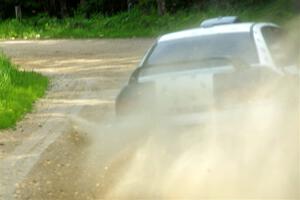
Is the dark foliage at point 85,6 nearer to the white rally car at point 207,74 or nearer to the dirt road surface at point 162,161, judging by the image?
the dirt road surface at point 162,161

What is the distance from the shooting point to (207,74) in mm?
7629

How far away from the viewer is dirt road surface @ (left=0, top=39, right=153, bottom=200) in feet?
25.0

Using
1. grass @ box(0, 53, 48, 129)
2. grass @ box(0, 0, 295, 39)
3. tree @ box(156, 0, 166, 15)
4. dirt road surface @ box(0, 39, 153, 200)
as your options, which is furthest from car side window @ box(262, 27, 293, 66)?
tree @ box(156, 0, 166, 15)

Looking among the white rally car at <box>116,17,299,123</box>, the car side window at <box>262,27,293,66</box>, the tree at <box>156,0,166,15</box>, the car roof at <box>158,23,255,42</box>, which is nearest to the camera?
the white rally car at <box>116,17,299,123</box>

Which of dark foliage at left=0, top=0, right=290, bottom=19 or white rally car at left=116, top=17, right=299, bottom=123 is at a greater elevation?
white rally car at left=116, top=17, right=299, bottom=123

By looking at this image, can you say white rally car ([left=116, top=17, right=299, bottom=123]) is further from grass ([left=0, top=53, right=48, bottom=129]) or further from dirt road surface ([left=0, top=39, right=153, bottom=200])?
grass ([left=0, top=53, right=48, bottom=129])

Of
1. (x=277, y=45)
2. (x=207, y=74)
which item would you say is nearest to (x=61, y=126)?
(x=277, y=45)

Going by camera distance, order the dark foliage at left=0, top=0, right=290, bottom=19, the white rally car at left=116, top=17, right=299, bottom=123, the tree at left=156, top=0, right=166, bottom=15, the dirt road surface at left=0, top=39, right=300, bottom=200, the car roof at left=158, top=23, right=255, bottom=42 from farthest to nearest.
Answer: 1. the dark foliage at left=0, top=0, right=290, bottom=19
2. the tree at left=156, top=0, right=166, bottom=15
3. the car roof at left=158, top=23, right=255, bottom=42
4. the white rally car at left=116, top=17, right=299, bottom=123
5. the dirt road surface at left=0, top=39, right=300, bottom=200

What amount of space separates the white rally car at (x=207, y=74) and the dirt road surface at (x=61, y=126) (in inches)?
38.8

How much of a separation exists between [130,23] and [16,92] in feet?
65.7

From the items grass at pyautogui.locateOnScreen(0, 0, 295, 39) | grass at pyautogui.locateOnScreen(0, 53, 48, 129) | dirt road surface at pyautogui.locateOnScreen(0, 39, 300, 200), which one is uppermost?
dirt road surface at pyautogui.locateOnScreen(0, 39, 300, 200)

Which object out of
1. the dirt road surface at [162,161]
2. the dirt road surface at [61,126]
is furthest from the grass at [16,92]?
the dirt road surface at [162,161]

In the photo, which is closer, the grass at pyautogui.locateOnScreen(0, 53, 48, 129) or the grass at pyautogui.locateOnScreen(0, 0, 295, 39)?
the grass at pyautogui.locateOnScreen(0, 53, 48, 129)

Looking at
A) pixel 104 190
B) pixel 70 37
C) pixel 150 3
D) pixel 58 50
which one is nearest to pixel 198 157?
pixel 104 190
